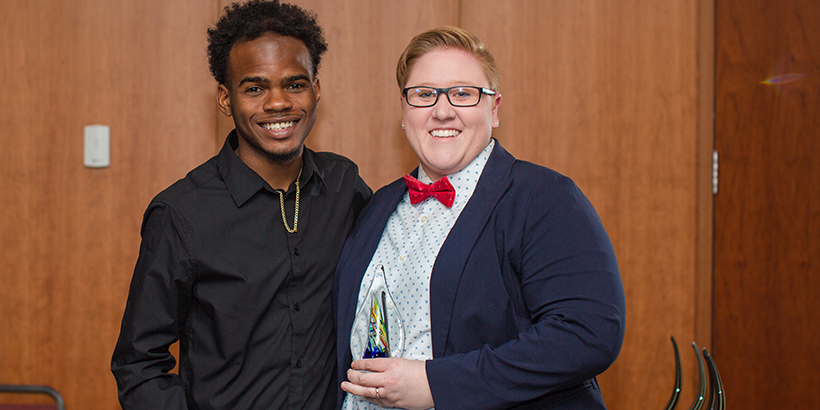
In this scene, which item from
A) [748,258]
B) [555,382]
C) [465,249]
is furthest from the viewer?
[748,258]

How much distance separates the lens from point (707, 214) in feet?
7.22

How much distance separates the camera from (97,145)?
2.17 metres

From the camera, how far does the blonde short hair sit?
1.25m

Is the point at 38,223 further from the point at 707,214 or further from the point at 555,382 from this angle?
the point at 707,214

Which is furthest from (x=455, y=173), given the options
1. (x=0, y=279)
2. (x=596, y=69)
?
(x=0, y=279)

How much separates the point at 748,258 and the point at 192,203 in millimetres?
2023

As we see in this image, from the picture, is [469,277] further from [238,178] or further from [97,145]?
[97,145]

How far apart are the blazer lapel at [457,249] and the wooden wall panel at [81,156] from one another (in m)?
1.41

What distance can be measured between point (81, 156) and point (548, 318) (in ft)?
6.70

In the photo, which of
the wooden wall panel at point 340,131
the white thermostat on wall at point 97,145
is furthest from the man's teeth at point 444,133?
the white thermostat on wall at point 97,145

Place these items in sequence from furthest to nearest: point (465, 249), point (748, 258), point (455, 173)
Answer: point (748, 258) < point (455, 173) < point (465, 249)

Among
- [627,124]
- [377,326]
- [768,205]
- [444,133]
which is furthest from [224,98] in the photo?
[768,205]

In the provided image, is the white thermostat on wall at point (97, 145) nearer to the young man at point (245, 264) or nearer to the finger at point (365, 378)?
the young man at point (245, 264)

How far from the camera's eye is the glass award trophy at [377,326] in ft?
3.83
